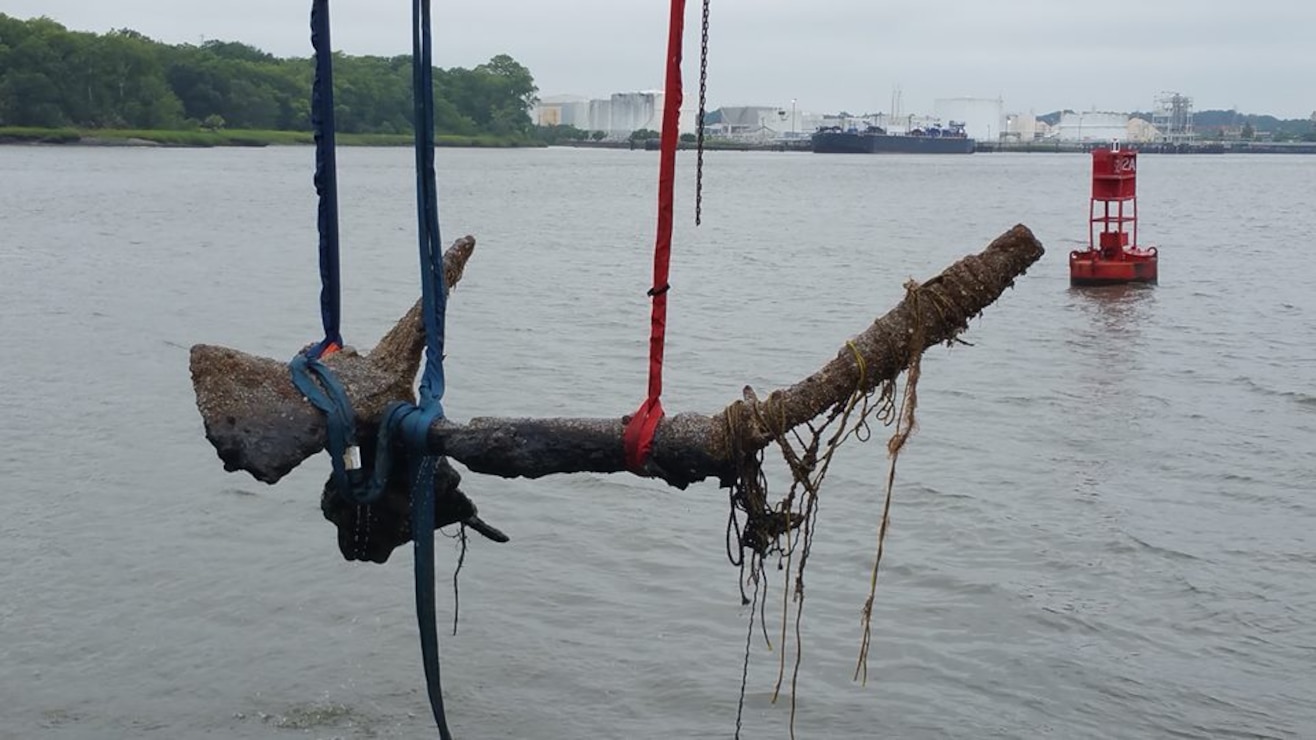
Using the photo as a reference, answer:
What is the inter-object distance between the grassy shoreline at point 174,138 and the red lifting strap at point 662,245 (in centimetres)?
13350

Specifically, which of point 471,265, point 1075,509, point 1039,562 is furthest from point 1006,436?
point 471,265

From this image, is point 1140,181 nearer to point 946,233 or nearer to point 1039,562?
point 946,233

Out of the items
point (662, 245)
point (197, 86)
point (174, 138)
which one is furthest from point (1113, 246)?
point (197, 86)

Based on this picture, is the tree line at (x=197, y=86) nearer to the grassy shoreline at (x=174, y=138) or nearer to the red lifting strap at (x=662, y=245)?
the grassy shoreline at (x=174, y=138)

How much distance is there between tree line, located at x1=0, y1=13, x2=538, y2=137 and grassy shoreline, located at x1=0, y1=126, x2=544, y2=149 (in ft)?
4.32

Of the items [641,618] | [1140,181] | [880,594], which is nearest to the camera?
[641,618]

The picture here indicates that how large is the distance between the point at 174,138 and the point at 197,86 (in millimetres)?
11110

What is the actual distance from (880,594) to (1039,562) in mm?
1661

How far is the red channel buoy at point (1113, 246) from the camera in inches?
1190

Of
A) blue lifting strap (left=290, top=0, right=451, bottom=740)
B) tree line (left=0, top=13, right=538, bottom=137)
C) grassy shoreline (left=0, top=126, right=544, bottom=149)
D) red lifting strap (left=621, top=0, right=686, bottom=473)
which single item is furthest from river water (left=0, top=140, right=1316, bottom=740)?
grassy shoreline (left=0, top=126, right=544, bottom=149)

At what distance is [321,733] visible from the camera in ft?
27.5

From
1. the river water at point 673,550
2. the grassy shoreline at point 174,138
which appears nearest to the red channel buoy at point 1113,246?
the river water at point 673,550

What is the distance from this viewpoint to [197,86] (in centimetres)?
14925

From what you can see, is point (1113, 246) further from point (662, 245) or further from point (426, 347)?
point (662, 245)
